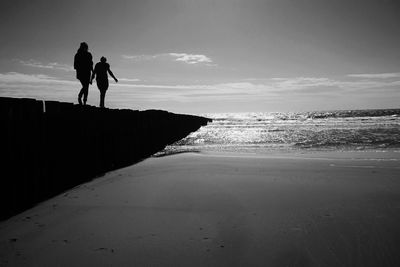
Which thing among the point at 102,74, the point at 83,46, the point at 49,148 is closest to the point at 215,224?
the point at 49,148

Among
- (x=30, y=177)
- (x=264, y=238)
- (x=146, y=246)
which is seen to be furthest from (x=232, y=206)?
(x=30, y=177)

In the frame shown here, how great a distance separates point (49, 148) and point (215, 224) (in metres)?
3.08

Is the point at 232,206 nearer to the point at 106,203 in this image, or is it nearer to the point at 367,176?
the point at 106,203

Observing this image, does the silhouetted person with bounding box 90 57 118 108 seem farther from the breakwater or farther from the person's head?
the breakwater

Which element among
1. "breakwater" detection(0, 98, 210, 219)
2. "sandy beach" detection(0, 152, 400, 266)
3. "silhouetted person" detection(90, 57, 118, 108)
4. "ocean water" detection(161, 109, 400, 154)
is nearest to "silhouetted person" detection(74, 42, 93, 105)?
"silhouetted person" detection(90, 57, 118, 108)

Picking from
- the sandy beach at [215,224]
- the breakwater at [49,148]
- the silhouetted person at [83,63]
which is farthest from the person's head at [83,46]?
the sandy beach at [215,224]

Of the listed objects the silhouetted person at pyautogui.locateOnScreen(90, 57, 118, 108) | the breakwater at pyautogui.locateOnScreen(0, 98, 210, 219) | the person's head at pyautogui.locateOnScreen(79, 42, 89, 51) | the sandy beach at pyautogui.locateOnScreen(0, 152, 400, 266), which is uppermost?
the person's head at pyautogui.locateOnScreen(79, 42, 89, 51)

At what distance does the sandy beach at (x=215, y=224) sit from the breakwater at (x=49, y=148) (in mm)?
318

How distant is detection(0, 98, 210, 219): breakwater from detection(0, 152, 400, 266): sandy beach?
0.32 m

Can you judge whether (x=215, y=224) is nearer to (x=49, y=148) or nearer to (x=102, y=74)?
(x=49, y=148)

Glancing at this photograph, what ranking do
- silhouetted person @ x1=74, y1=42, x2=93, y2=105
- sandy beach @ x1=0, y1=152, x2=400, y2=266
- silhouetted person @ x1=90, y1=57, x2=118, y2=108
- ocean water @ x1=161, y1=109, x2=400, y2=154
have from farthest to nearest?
ocean water @ x1=161, y1=109, x2=400, y2=154 < silhouetted person @ x1=90, y1=57, x2=118, y2=108 < silhouetted person @ x1=74, y1=42, x2=93, y2=105 < sandy beach @ x1=0, y1=152, x2=400, y2=266

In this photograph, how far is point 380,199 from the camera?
399cm

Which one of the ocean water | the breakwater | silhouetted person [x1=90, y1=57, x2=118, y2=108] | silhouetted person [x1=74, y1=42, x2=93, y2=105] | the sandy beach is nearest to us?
the sandy beach

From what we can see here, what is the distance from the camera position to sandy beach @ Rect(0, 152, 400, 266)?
251 centimetres
